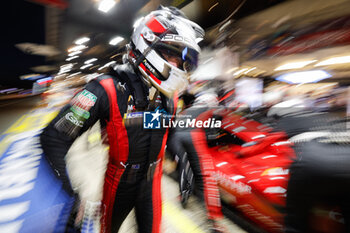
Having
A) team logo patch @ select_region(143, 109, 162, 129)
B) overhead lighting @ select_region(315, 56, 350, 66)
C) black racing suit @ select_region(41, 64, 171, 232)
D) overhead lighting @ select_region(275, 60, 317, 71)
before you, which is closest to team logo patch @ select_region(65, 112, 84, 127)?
black racing suit @ select_region(41, 64, 171, 232)

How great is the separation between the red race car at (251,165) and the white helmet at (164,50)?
30.8 inches

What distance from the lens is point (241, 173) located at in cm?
162

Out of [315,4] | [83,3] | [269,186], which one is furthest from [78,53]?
[269,186]

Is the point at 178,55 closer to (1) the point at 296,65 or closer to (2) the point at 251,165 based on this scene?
(2) the point at 251,165

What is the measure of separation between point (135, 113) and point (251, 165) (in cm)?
119

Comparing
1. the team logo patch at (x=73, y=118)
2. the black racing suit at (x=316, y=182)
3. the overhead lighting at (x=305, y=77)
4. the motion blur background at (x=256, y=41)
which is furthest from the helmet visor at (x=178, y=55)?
the overhead lighting at (x=305, y=77)

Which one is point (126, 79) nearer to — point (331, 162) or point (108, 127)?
point (108, 127)

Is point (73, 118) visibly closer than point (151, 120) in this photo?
Yes

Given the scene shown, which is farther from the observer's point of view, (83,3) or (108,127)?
(83,3)

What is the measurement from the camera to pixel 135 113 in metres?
0.92

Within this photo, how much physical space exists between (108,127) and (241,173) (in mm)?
1245

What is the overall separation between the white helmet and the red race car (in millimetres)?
783

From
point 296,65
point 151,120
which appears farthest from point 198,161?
point 296,65

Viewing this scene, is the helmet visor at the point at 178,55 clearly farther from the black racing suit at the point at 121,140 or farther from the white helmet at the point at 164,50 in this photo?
the black racing suit at the point at 121,140
